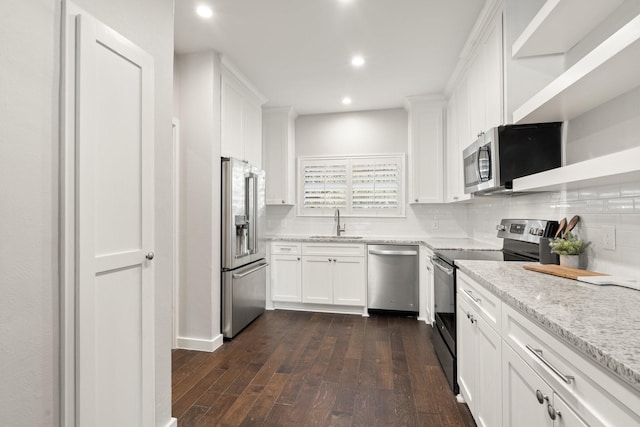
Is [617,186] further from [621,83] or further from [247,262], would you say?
[247,262]

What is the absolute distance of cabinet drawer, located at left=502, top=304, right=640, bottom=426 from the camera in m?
0.65

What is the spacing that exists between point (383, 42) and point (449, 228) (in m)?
2.52

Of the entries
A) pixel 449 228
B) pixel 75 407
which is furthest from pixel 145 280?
pixel 449 228

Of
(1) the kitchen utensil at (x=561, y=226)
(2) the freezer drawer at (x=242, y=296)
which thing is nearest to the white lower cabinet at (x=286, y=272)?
(2) the freezer drawer at (x=242, y=296)

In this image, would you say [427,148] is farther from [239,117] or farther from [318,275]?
[239,117]

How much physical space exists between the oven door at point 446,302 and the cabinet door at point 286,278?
181 cm

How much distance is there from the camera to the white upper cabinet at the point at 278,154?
4.36 meters

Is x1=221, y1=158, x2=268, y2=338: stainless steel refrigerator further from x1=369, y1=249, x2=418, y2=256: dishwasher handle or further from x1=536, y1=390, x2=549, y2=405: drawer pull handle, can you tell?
x1=536, y1=390, x2=549, y2=405: drawer pull handle

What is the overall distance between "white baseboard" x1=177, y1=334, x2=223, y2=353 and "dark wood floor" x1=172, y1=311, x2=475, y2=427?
0.06 meters

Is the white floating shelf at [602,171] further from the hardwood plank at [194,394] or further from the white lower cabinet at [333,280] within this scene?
the white lower cabinet at [333,280]

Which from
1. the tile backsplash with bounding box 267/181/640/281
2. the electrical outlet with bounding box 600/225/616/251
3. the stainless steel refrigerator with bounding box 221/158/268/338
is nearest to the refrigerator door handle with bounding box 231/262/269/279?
the stainless steel refrigerator with bounding box 221/158/268/338

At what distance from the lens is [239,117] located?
3.41m

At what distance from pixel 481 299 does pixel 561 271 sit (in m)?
0.38

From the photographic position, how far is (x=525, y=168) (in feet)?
6.39
